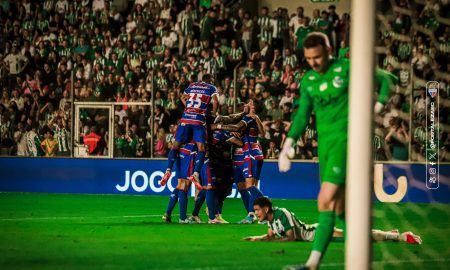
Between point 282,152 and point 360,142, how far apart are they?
83.5 inches

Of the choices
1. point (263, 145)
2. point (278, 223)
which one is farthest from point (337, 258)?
point (263, 145)

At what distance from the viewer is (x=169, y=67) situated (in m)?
25.1

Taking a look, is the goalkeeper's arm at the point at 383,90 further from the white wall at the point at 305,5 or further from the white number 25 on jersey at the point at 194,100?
the white wall at the point at 305,5

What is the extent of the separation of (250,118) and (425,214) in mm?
4842

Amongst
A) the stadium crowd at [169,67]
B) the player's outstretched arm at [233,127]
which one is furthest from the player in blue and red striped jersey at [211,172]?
the stadium crowd at [169,67]

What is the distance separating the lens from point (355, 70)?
278 inches

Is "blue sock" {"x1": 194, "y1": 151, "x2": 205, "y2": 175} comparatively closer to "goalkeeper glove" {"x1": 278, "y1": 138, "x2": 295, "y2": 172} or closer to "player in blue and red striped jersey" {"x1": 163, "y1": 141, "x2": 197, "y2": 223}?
"player in blue and red striped jersey" {"x1": 163, "y1": 141, "x2": 197, "y2": 223}

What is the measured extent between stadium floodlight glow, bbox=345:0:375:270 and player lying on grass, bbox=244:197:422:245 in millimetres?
5202

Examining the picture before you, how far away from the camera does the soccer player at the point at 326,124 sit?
29.9 ft

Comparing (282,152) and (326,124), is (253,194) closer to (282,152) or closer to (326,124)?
(326,124)

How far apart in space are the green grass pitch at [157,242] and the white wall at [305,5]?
7.53m

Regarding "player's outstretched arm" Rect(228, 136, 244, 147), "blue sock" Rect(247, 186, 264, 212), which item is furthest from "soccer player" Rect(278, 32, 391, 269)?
"player's outstretched arm" Rect(228, 136, 244, 147)

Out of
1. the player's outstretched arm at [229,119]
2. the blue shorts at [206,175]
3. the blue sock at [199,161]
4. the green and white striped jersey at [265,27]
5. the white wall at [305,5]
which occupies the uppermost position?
the white wall at [305,5]

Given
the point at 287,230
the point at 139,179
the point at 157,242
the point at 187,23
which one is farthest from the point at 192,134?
the point at 187,23
